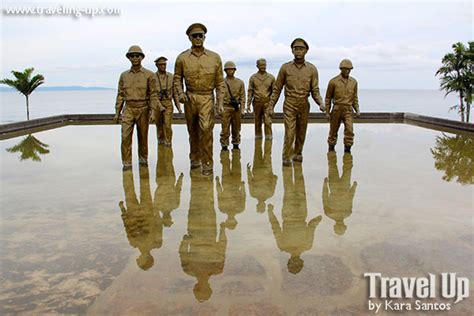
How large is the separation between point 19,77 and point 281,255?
1738 cm

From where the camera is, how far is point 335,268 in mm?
3525

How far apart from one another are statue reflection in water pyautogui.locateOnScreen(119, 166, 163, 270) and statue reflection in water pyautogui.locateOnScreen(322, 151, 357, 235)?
192cm

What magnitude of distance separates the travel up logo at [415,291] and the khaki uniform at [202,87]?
429 cm

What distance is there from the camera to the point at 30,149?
411 inches

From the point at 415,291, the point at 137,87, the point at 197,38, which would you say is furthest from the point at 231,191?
the point at 415,291

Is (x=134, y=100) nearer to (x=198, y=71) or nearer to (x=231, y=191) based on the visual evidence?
(x=198, y=71)

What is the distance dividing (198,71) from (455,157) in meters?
5.71

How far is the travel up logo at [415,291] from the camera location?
2.99 meters

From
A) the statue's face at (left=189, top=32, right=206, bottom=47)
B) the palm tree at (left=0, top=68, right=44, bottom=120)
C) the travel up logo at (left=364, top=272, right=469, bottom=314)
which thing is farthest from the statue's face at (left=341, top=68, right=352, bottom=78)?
the palm tree at (left=0, top=68, right=44, bottom=120)

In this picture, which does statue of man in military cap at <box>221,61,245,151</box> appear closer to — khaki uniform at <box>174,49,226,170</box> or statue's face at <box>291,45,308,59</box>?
statue's face at <box>291,45,308,59</box>

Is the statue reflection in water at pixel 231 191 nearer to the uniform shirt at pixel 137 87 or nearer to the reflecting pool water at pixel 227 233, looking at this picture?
the reflecting pool water at pixel 227 233

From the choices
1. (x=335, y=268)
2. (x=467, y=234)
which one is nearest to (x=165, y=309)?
(x=335, y=268)

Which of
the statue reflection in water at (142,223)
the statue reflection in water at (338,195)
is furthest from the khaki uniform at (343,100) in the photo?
the statue reflection in water at (142,223)

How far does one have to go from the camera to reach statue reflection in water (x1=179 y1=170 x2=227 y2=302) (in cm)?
340
